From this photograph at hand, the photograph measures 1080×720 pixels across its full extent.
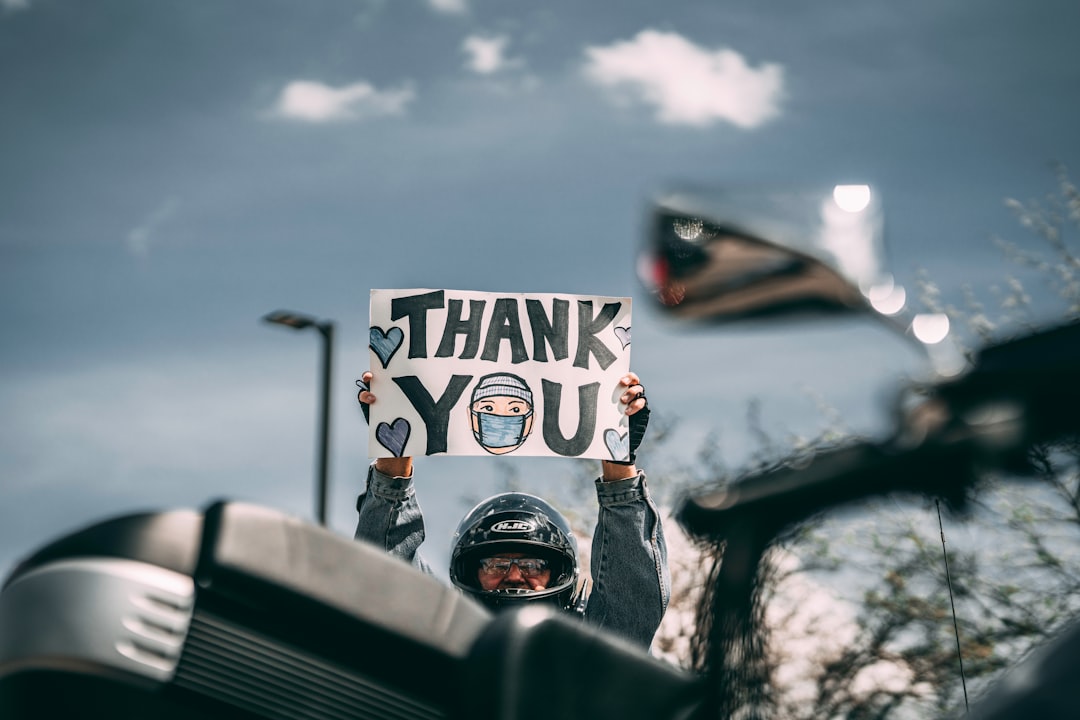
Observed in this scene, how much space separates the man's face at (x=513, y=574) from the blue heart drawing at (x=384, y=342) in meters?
0.88

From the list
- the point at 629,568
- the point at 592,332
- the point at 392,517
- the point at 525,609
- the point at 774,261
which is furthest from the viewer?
the point at 592,332

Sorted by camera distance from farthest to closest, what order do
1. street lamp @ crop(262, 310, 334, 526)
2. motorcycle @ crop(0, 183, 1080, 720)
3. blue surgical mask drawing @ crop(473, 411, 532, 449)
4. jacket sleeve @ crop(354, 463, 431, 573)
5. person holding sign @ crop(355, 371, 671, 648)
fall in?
street lamp @ crop(262, 310, 334, 526), blue surgical mask drawing @ crop(473, 411, 532, 449), jacket sleeve @ crop(354, 463, 431, 573), person holding sign @ crop(355, 371, 671, 648), motorcycle @ crop(0, 183, 1080, 720)

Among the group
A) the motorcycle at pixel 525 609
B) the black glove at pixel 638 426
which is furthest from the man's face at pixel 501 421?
the motorcycle at pixel 525 609

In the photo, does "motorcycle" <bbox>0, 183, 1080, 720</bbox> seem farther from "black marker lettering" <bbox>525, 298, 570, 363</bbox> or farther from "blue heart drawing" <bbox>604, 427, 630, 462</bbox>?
"black marker lettering" <bbox>525, 298, 570, 363</bbox>

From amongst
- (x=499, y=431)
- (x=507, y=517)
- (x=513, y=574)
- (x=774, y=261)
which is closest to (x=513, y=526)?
(x=507, y=517)

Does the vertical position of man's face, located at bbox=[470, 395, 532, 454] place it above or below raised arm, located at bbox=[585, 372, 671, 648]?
above

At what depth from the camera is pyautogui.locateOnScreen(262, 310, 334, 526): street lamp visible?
12.9 metres

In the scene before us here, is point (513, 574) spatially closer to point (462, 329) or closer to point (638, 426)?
point (638, 426)

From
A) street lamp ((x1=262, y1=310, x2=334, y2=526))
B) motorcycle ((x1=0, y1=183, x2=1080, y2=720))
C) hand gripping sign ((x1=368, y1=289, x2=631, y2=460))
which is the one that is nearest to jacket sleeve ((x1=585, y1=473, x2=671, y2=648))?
hand gripping sign ((x1=368, y1=289, x2=631, y2=460))

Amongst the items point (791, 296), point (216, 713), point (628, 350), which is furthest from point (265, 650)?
point (628, 350)

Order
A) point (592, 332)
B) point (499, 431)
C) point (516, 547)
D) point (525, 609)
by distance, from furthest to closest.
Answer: point (592, 332)
point (499, 431)
point (516, 547)
point (525, 609)

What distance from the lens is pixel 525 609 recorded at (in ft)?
4.66

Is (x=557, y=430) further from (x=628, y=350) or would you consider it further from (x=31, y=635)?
(x=31, y=635)

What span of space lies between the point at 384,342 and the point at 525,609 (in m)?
2.78
